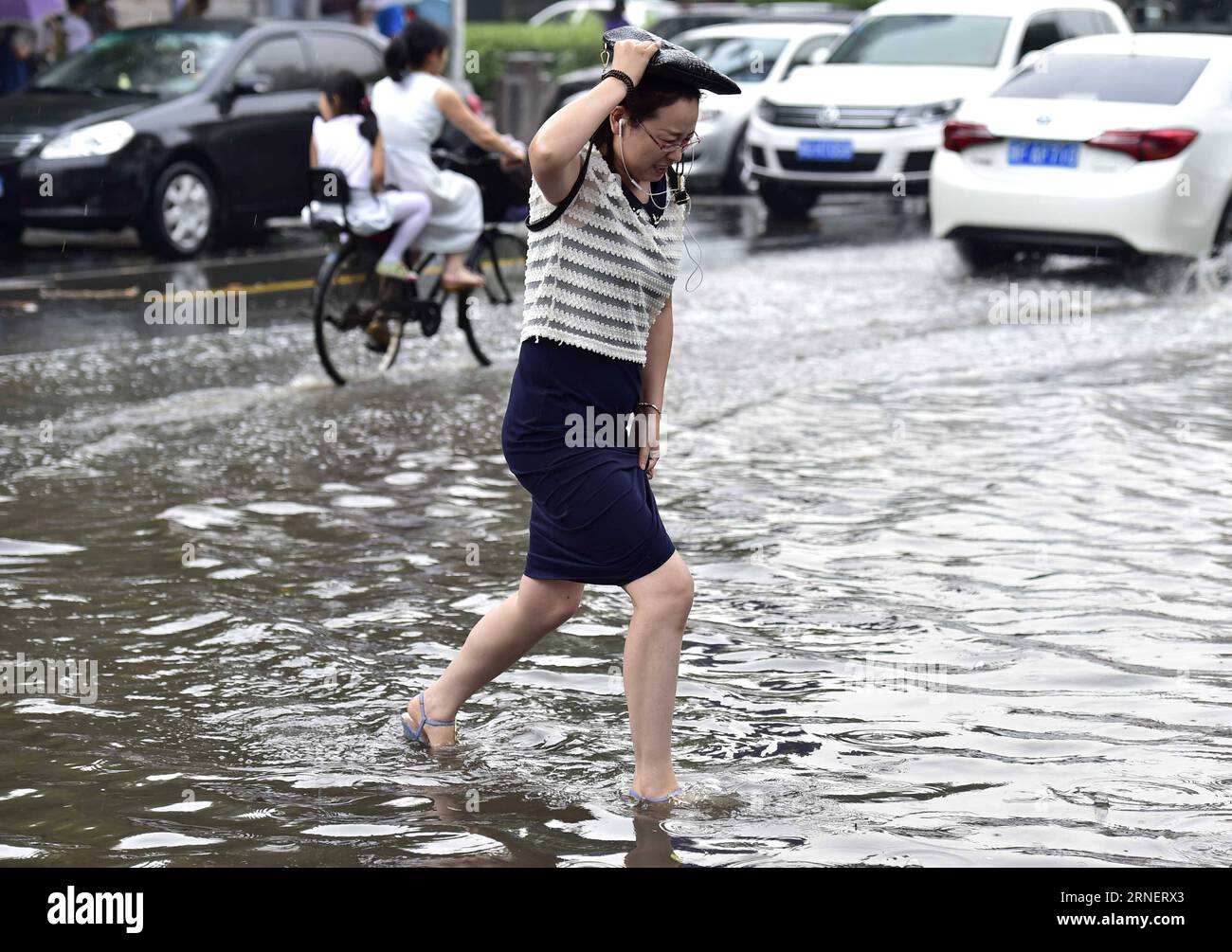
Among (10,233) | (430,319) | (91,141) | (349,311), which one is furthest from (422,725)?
(10,233)

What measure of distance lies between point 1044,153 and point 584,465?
1003cm

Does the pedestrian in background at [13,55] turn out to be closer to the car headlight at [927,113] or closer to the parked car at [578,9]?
the car headlight at [927,113]

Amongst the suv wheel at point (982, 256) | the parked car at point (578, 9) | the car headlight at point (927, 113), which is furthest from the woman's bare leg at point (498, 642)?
the parked car at point (578, 9)

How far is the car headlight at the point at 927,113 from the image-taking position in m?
17.0

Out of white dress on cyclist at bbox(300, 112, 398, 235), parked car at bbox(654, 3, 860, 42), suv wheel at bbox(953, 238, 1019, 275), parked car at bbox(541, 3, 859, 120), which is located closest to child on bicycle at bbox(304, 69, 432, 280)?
white dress on cyclist at bbox(300, 112, 398, 235)

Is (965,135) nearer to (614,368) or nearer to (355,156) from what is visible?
(355,156)

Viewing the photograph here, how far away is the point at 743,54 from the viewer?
20750mm

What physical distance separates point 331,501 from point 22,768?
9.74ft

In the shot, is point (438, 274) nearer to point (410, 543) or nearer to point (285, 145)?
point (410, 543)

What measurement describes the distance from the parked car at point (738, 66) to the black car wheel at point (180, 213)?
604 cm

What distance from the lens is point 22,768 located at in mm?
4672

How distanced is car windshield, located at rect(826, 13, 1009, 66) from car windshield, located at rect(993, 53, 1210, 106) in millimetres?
3101
